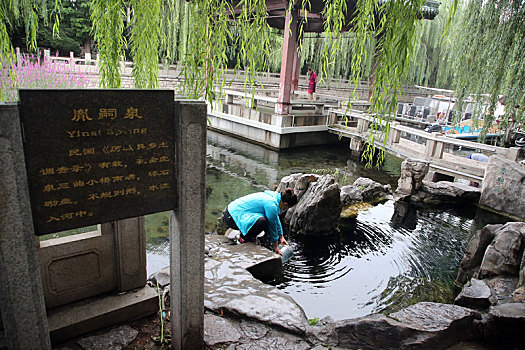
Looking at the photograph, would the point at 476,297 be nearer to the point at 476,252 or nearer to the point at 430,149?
the point at 476,252

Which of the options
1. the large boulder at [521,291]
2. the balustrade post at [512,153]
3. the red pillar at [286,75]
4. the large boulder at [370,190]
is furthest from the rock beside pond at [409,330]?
the red pillar at [286,75]

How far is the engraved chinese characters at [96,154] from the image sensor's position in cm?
199

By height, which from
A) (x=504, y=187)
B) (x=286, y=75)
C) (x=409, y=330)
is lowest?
(x=504, y=187)

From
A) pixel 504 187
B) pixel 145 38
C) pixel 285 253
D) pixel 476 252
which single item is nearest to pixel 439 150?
pixel 504 187

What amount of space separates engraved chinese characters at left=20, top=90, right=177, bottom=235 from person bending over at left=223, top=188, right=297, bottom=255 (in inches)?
103

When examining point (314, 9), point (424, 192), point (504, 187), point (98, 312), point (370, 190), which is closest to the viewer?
point (98, 312)

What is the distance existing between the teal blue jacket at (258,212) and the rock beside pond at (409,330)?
1966 millimetres

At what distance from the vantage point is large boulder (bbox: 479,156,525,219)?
7945 mm

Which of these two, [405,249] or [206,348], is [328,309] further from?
[405,249]

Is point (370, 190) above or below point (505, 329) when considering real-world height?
below

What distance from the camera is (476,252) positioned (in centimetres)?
516

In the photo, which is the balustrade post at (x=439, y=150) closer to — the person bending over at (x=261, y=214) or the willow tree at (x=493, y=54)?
the willow tree at (x=493, y=54)

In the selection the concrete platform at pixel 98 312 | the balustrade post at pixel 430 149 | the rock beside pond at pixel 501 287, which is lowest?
the rock beside pond at pixel 501 287

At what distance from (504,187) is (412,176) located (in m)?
1.96
